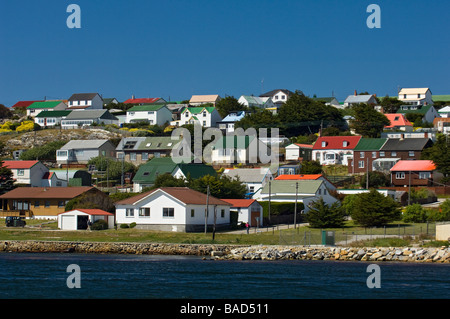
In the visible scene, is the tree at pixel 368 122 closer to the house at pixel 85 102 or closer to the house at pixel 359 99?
the house at pixel 359 99

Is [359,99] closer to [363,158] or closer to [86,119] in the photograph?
[363,158]

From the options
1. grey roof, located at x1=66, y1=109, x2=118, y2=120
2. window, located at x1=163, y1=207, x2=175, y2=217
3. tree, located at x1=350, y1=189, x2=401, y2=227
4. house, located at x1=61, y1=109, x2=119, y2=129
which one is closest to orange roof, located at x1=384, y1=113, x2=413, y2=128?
house, located at x1=61, y1=109, x2=119, y2=129

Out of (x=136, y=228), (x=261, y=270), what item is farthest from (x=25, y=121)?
(x=261, y=270)

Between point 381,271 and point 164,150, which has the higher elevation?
point 164,150

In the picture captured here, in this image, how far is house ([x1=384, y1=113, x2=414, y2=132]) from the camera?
106m

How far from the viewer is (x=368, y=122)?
10269 centimetres

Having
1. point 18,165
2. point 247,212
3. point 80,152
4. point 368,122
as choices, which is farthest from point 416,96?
point 247,212

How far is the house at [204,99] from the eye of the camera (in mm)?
145775

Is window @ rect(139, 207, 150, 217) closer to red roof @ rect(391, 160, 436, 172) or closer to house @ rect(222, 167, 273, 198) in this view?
house @ rect(222, 167, 273, 198)

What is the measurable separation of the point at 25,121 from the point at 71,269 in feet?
306

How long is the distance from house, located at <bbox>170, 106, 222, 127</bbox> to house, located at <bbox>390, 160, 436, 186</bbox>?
46615 millimetres

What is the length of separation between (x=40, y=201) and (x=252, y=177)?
23.6m

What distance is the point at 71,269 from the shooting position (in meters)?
41.6
